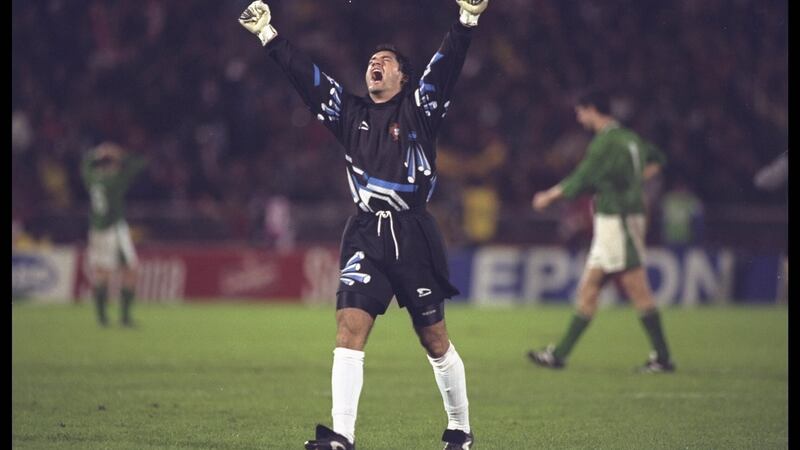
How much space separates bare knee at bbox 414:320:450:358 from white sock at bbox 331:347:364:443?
460 mm

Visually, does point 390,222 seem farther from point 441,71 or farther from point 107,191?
point 107,191

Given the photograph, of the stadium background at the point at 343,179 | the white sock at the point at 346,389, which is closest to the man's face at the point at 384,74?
the white sock at the point at 346,389

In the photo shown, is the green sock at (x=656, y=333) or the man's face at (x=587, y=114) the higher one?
the man's face at (x=587, y=114)

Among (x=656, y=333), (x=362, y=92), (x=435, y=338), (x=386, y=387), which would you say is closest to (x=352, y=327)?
(x=435, y=338)

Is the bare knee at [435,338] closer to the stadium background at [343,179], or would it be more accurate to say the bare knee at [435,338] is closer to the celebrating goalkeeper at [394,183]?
the celebrating goalkeeper at [394,183]

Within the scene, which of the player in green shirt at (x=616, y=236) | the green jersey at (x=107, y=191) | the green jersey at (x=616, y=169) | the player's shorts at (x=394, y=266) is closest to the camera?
the player's shorts at (x=394, y=266)

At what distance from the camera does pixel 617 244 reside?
1227 cm

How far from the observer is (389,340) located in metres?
15.9

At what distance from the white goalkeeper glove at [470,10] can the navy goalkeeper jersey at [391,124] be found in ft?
0.15

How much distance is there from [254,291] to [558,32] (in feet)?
28.8

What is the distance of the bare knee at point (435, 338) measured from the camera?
7.24m

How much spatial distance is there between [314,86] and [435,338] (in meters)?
1.54

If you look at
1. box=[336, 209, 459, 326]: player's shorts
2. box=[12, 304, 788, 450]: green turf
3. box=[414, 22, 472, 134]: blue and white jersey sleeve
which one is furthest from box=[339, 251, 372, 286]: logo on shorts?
box=[12, 304, 788, 450]: green turf

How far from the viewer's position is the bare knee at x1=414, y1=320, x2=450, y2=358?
23.7 feet
